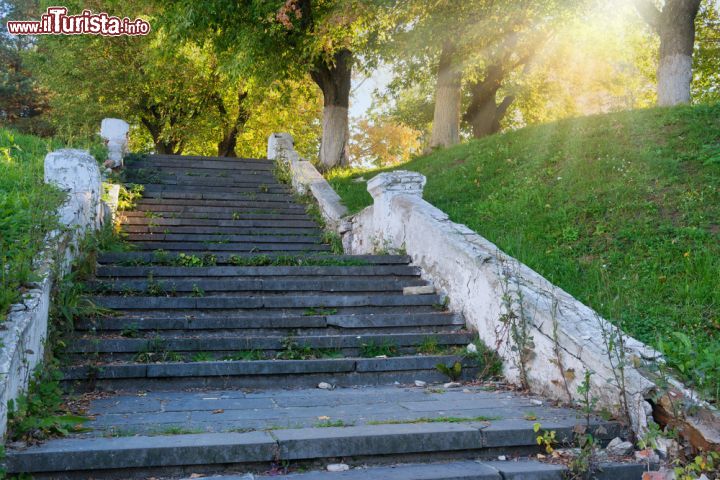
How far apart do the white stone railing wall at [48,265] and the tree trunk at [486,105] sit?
1687 centimetres

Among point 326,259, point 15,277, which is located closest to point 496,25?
point 326,259

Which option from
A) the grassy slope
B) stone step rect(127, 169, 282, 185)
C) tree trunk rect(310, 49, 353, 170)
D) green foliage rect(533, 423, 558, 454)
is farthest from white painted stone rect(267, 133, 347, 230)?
green foliage rect(533, 423, 558, 454)

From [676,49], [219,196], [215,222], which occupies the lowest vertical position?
[215,222]

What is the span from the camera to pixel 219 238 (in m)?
10.1

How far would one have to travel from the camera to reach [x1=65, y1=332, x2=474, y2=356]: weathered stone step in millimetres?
5508

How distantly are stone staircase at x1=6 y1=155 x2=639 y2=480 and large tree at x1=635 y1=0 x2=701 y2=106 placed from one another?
824 cm

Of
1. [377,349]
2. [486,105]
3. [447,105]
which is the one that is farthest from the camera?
[486,105]

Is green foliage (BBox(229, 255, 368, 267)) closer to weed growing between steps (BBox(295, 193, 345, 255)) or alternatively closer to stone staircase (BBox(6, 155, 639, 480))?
stone staircase (BBox(6, 155, 639, 480))

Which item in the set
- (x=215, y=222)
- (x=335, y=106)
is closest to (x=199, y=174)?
(x=215, y=222)

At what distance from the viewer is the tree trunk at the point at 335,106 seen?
17.2 meters

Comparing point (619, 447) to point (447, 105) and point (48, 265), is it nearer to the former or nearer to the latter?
point (48, 265)

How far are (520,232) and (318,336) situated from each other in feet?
11.8

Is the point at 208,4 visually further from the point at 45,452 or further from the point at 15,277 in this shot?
the point at 45,452

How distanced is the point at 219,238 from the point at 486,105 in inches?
618
